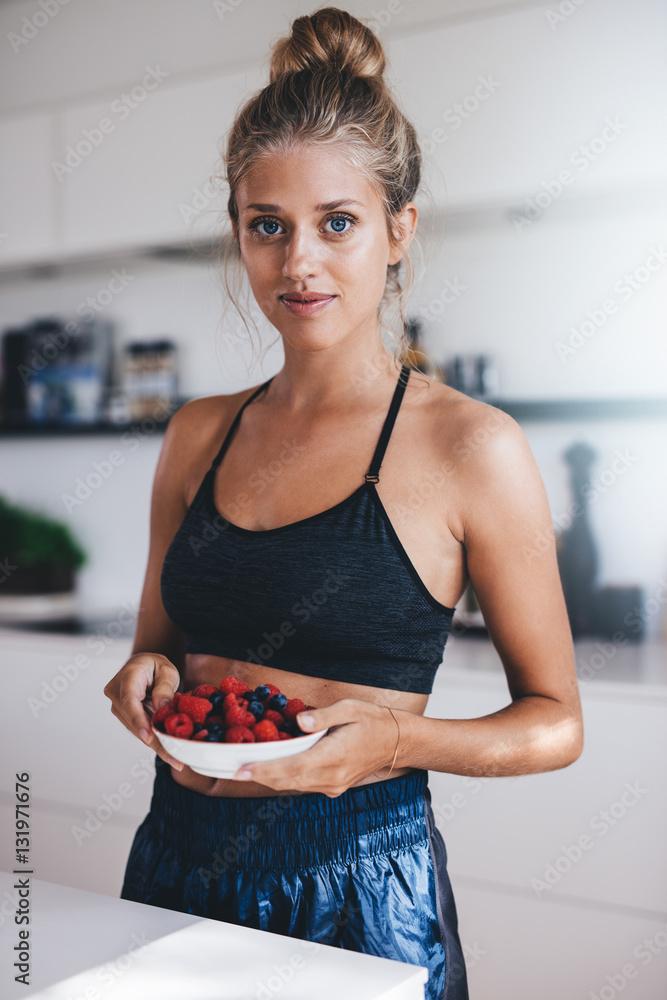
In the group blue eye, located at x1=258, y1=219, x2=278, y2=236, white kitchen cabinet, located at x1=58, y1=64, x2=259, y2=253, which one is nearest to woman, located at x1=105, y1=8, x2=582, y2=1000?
blue eye, located at x1=258, y1=219, x2=278, y2=236

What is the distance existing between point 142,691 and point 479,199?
1.46 meters

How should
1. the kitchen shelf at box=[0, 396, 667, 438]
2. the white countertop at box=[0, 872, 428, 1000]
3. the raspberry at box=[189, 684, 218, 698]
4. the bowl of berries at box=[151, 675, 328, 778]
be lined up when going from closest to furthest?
the white countertop at box=[0, 872, 428, 1000] → the bowl of berries at box=[151, 675, 328, 778] → the raspberry at box=[189, 684, 218, 698] → the kitchen shelf at box=[0, 396, 667, 438]

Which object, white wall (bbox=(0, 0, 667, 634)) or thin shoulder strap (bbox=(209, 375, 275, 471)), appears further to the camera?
white wall (bbox=(0, 0, 667, 634))

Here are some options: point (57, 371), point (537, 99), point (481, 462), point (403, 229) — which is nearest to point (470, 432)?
point (481, 462)

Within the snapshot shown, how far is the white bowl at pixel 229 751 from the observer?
0.77m

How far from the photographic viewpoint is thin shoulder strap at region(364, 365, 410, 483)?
1042 millimetres

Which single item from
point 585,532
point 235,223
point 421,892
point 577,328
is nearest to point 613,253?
point 577,328

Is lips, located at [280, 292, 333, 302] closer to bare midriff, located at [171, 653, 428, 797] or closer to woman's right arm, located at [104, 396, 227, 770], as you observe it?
woman's right arm, located at [104, 396, 227, 770]

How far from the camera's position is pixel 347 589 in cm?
98

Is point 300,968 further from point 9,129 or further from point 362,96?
point 9,129

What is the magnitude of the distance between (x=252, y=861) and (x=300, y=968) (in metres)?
0.26

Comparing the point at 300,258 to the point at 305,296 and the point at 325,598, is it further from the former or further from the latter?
the point at 325,598

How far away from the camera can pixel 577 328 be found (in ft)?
7.14

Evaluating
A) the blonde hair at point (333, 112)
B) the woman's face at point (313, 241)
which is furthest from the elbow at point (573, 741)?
the blonde hair at point (333, 112)
